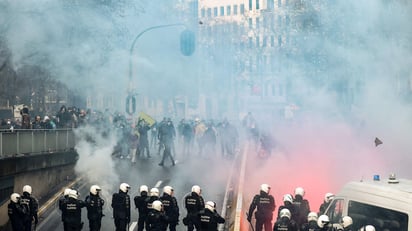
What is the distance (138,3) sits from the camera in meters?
46.1

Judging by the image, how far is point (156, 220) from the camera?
16406 mm

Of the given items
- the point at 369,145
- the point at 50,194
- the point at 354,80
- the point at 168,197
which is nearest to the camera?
the point at 168,197

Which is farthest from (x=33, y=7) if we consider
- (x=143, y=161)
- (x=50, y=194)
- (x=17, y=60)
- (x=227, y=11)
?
(x=227, y=11)

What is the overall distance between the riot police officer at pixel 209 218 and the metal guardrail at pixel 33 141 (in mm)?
8218

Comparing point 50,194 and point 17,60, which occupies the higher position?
point 17,60

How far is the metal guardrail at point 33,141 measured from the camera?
22.6 meters

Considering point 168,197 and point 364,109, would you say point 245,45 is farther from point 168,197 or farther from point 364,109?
point 168,197

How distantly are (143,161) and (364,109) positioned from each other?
9744mm

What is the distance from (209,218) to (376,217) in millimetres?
4346

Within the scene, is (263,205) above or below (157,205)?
below

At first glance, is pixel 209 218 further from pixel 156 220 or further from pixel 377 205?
pixel 377 205

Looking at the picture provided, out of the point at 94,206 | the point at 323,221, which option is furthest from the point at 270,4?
the point at 323,221

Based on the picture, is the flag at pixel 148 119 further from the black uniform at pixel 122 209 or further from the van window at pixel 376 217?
the van window at pixel 376 217

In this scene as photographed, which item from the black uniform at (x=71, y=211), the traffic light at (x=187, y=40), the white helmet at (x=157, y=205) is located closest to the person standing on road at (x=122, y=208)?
the black uniform at (x=71, y=211)
